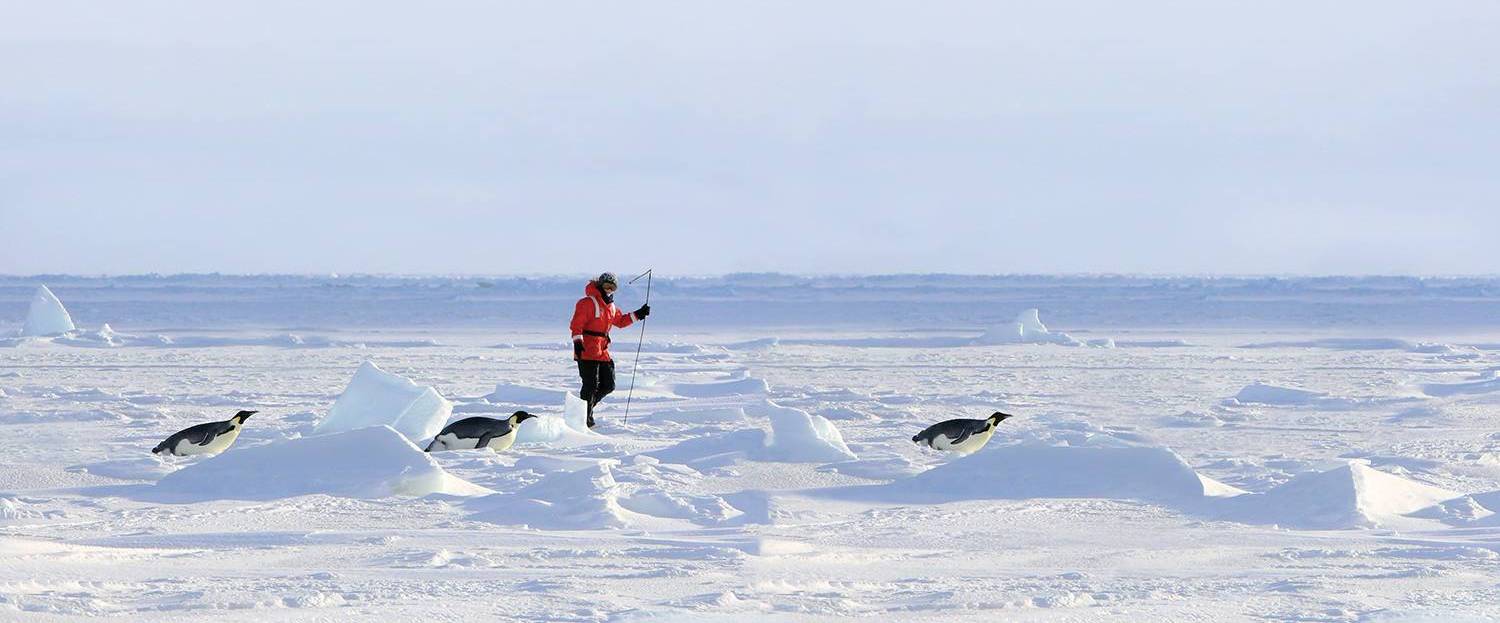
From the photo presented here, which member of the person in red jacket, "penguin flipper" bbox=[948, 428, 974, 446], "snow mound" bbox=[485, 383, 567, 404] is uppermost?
the person in red jacket

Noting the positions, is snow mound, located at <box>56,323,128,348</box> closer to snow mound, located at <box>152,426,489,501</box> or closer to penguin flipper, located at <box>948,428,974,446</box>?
snow mound, located at <box>152,426,489,501</box>

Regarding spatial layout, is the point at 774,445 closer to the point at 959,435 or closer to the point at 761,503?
the point at 959,435

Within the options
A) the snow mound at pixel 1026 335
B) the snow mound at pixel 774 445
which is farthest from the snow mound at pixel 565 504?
the snow mound at pixel 1026 335

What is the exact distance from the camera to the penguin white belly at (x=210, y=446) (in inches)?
302

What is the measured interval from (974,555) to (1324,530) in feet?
4.57

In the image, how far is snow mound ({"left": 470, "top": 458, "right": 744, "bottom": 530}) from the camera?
5.73 meters

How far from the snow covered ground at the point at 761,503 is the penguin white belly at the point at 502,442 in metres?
0.06

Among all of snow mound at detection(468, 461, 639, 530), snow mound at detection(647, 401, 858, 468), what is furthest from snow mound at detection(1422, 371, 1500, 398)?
snow mound at detection(468, 461, 639, 530)

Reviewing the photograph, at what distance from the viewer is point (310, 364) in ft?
51.9

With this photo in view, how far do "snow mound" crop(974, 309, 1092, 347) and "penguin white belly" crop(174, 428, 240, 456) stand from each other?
13.3 m

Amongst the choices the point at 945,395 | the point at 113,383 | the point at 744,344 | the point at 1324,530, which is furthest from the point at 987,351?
the point at 1324,530

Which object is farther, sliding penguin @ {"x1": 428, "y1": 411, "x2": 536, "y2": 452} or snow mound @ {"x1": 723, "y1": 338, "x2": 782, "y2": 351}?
snow mound @ {"x1": 723, "y1": 338, "x2": 782, "y2": 351}

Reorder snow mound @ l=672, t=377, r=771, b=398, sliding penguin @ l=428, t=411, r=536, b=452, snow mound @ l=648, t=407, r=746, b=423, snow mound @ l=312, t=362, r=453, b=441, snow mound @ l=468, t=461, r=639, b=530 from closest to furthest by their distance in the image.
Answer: snow mound @ l=468, t=461, r=639, b=530, sliding penguin @ l=428, t=411, r=536, b=452, snow mound @ l=312, t=362, r=453, b=441, snow mound @ l=648, t=407, r=746, b=423, snow mound @ l=672, t=377, r=771, b=398

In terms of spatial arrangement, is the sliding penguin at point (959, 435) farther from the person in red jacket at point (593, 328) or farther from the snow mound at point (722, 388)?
the snow mound at point (722, 388)
